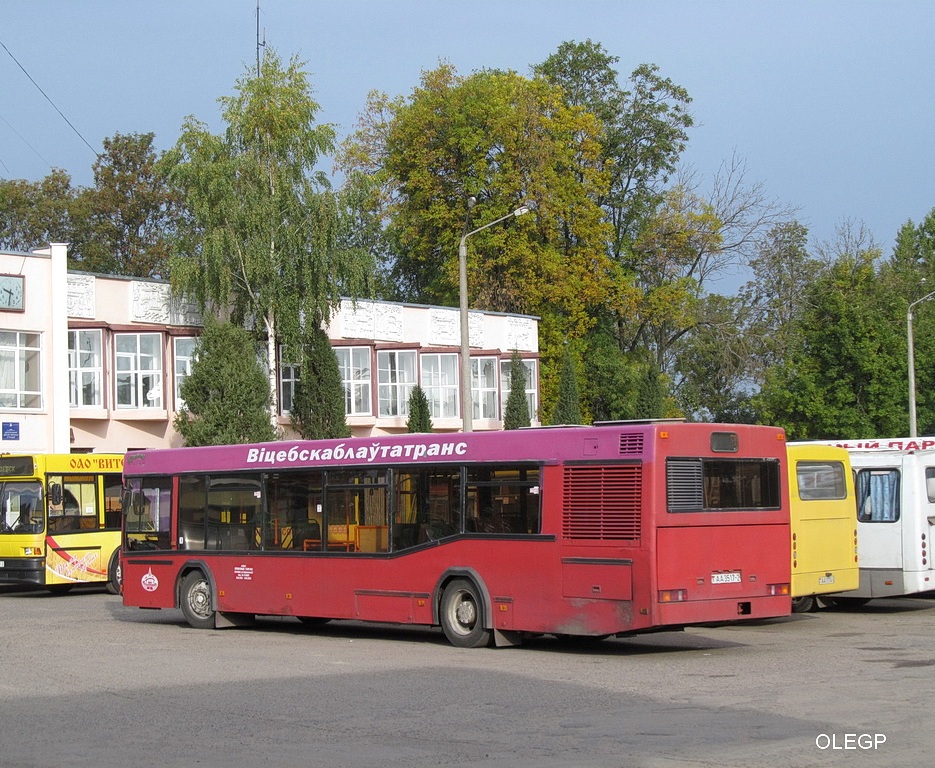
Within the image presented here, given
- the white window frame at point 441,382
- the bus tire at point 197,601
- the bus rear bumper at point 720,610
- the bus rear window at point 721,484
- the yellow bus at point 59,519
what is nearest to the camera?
the bus rear bumper at point 720,610

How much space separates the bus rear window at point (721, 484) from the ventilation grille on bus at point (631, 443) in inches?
14.2

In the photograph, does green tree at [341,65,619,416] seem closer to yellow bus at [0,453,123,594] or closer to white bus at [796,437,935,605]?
yellow bus at [0,453,123,594]

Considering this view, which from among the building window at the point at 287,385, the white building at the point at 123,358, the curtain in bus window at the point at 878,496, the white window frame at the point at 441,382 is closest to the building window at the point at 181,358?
the white building at the point at 123,358

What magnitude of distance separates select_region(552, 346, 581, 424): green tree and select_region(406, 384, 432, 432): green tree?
8.14 m

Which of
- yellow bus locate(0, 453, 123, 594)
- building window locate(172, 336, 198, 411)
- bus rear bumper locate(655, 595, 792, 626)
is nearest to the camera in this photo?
bus rear bumper locate(655, 595, 792, 626)

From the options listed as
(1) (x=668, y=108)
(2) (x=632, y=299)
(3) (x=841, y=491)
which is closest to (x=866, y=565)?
(3) (x=841, y=491)

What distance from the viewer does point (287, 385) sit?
4909cm

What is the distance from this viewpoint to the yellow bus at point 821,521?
19.7 metres

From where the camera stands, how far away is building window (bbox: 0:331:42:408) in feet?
135

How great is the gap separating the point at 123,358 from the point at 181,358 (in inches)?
86.3

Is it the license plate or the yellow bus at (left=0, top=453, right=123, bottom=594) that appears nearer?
the license plate

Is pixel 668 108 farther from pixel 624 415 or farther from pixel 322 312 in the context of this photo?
pixel 322 312

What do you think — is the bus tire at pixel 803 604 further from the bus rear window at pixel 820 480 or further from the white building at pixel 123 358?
the white building at pixel 123 358

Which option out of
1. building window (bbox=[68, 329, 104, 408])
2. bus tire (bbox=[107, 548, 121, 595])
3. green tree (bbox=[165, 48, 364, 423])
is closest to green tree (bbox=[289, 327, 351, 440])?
green tree (bbox=[165, 48, 364, 423])
